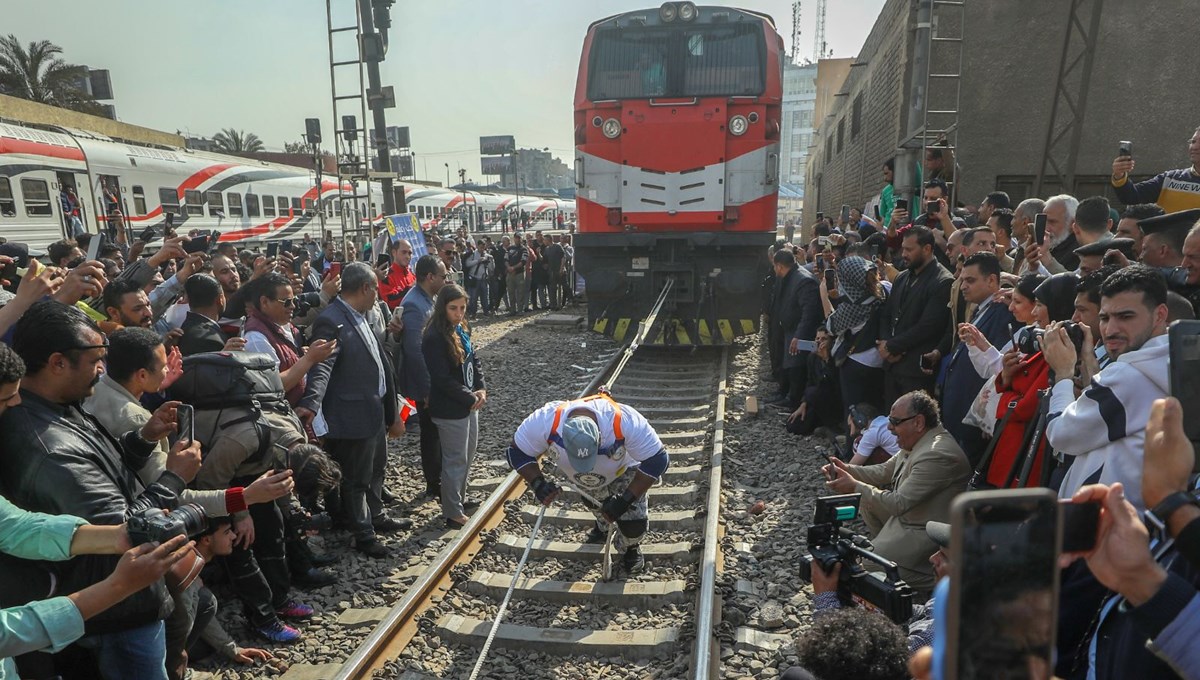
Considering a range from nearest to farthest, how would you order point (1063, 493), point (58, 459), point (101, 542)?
point (101, 542) → point (58, 459) → point (1063, 493)

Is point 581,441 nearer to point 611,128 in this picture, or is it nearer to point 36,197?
point 611,128

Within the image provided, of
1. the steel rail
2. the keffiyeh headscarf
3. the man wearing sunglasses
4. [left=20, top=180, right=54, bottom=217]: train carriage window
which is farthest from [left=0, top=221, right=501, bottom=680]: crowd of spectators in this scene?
[left=20, top=180, right=54, bottom=217]: train carriage window

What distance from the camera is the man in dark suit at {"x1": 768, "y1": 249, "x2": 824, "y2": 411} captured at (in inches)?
282

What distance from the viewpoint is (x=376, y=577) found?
430 centimetres

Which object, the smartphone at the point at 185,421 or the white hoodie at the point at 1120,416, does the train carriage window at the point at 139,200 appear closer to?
the smartphone at the point at 185,421

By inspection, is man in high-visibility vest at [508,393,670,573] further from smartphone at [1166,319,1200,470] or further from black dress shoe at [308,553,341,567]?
smartphone at [1166,319,1200,470]

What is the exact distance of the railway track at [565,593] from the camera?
137 inches

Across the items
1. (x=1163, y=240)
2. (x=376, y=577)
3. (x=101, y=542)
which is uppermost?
(x=1163, y=240)

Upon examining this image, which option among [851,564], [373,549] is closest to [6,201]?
[373,549]

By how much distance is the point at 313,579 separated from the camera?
165 inches

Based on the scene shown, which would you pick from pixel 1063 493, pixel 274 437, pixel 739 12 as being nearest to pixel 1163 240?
pixel 1063 493

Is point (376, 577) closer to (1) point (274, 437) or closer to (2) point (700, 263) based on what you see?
(1) point (274, 437)

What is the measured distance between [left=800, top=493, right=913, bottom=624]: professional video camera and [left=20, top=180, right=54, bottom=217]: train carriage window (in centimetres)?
1663

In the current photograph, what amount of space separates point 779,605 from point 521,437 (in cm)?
171
